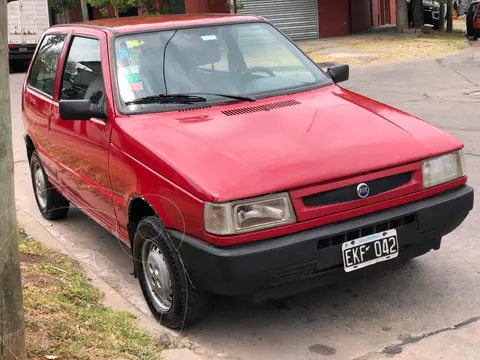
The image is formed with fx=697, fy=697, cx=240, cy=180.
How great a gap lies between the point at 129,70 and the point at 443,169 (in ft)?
6.99

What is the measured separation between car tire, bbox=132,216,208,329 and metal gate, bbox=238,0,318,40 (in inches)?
963

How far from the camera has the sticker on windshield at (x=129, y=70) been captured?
4648mm

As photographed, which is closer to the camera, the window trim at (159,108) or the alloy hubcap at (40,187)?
the window trim at (159,108)

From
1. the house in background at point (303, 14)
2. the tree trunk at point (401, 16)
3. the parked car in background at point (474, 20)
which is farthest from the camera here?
the house in background at point (303, 14)

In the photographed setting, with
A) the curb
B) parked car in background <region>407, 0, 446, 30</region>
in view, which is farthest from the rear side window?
parked car in background <region>407, 0, 446, 30</region>

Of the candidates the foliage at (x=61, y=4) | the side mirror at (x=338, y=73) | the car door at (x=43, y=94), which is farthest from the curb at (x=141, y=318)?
the foliage at (x=61, y=4)

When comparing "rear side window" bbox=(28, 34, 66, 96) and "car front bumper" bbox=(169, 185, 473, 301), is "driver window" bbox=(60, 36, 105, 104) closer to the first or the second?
"rear side window" bbox=(28, 34, 66, 96)

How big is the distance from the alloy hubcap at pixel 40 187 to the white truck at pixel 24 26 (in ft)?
56.5

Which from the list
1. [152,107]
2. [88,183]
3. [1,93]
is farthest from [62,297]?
[1,93]

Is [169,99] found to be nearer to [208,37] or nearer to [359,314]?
[208,37]

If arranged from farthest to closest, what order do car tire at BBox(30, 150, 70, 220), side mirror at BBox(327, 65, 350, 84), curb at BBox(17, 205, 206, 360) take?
car tire at BBox(30, 150, 70, 220)
side mirror at BBox(327, 65, 350, 84)
curb at BBox(17, 205, 206, 360)

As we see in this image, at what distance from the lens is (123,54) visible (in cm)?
477

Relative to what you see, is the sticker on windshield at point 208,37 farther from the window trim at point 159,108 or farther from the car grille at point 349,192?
the car grille at point 349,192

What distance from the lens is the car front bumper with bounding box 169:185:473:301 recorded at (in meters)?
3.46
